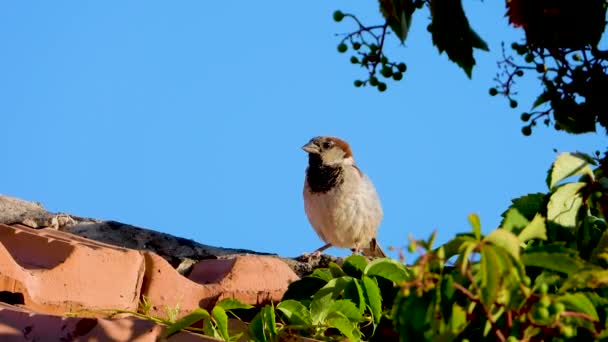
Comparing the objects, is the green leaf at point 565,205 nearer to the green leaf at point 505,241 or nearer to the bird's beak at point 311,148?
Answer: the green leaf at point 505,241

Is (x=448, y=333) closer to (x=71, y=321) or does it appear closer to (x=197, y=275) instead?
(x=71, y=321)

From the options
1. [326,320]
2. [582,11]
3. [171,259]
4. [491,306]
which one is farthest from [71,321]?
[171,259]

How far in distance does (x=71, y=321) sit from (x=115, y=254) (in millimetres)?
610

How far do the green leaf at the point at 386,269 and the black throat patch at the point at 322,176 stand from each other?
538 centimetres

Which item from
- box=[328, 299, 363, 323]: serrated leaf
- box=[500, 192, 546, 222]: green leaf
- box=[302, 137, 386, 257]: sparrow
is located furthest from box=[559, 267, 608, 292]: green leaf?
box=[302, 137, 386, 257]: sparrow

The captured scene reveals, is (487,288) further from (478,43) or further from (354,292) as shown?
(354,292)

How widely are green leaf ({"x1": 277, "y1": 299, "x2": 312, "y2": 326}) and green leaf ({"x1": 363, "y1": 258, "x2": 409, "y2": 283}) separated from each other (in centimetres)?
23

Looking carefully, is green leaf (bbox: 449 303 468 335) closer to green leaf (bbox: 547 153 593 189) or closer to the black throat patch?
green leaf (bbox: 547 153 593 189)

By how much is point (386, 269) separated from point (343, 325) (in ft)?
0.88

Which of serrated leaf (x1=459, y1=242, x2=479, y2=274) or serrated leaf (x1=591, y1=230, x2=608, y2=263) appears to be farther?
serrated leaf (x1=591, y1=230, x2=608, y2=263)

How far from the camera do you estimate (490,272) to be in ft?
3.96

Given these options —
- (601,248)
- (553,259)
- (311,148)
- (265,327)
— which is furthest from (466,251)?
(311,148)

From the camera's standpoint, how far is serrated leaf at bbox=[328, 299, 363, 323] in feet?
7.06

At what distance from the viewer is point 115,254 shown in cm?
250
